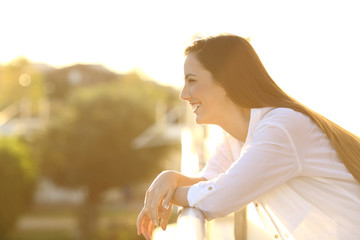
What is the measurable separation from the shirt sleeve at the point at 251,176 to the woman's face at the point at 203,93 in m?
0.26

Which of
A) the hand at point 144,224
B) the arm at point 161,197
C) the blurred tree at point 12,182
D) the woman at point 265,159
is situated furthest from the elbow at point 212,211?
the blurred tree at point 12,182

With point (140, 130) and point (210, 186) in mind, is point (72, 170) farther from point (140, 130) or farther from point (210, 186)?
point (210, 186)

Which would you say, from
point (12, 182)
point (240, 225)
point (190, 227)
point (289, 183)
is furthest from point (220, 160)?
point (12, 182)

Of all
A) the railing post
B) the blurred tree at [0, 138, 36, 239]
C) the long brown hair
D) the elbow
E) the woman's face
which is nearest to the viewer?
the elbow

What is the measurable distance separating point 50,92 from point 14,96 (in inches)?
125

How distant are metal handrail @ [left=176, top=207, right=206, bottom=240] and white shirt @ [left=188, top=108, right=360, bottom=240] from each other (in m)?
0.20

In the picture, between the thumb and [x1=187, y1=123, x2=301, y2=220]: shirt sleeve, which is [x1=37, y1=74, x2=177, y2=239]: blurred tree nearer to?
the thumb

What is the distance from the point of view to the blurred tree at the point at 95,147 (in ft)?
88.2

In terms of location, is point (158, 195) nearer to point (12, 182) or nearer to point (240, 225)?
point (240, 225)

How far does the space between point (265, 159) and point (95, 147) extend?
25.8m

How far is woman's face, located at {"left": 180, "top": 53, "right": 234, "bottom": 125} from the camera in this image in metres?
2.01

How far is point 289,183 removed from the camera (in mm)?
1887

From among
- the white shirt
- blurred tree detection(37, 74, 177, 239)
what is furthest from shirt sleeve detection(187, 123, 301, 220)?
blurred tree detection(37, 74, 177, 239)

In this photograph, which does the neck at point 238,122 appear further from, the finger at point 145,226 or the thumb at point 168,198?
the finger at point 145,226
